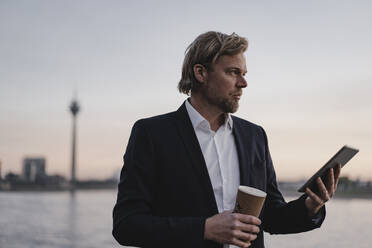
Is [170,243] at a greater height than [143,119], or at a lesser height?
lesser

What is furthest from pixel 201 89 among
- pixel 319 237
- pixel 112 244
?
pixel 319 237

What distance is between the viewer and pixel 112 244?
1582cm

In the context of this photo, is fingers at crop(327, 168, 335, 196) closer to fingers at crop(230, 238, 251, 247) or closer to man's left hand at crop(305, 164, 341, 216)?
man's left hand at crop(305, 164, 341, 216)

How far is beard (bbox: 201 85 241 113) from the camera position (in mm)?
2078

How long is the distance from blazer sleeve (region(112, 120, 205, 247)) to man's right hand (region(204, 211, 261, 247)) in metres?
0.06

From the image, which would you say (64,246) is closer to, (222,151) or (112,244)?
(112,244)

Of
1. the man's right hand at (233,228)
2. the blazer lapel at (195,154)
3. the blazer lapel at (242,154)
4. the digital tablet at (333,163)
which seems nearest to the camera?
the man's right hand at (233,228)

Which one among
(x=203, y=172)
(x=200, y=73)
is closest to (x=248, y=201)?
(x=203, y=172)

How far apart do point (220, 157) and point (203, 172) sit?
159 millimetres

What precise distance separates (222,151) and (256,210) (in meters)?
0.42

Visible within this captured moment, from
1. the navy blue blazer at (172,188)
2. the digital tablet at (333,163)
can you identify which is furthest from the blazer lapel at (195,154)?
the digital tablet at (333,163)

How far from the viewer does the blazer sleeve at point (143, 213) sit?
1.84 m

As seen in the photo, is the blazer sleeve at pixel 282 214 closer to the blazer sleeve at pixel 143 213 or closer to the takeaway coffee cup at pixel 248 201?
the takeaway coffee cup at pixel 248 201

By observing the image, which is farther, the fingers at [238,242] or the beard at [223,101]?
the beard at [223,101]
